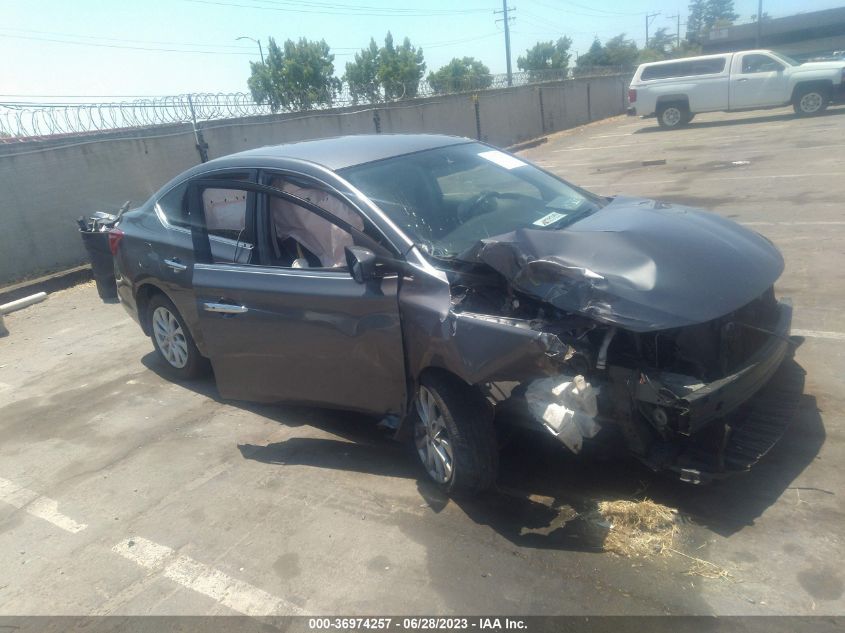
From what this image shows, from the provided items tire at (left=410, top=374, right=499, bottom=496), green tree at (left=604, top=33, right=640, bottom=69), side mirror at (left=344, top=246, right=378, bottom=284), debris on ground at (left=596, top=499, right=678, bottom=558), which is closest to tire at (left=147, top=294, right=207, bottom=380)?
side mirror at (left=344, top=246, right=378, bottom=284)

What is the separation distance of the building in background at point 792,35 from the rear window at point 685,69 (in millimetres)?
36011

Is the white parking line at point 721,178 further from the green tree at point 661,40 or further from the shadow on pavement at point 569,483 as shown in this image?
the green tree at point 661,40

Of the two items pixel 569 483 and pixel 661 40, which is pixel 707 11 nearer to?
pixel 661 40

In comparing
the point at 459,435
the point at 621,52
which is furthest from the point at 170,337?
the point at 621,52

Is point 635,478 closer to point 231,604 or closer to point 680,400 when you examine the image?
point 680,400

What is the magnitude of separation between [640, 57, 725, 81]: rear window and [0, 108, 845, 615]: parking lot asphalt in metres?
18.1

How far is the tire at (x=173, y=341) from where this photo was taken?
5.62 m

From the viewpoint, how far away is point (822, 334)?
5.20 metres

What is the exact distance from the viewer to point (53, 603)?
3.35 metres

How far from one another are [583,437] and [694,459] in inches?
20.4

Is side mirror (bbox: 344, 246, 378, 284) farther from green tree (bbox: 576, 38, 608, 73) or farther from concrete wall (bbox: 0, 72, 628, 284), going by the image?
green tree (bbox: 576, 38, 608, 73)

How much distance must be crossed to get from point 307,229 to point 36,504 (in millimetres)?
2294

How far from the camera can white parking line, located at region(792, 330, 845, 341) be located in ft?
16.8

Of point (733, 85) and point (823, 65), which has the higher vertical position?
point (823, 65)
